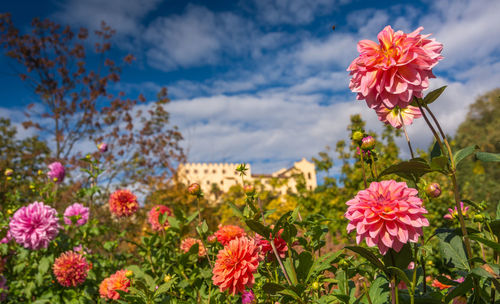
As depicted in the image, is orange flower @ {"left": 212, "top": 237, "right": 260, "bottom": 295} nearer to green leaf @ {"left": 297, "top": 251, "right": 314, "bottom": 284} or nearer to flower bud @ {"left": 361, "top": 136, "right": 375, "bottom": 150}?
green leaf @ {"left": 297, "top": 251, "right": 314, "bottom": 284}

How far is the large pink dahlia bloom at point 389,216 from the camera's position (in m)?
0.74

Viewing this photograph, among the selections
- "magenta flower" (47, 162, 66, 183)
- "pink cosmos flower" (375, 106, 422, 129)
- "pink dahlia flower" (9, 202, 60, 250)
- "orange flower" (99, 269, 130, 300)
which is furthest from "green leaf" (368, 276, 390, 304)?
"magenta flower" (47, 162, 66, 183)

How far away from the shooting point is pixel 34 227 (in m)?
2.21

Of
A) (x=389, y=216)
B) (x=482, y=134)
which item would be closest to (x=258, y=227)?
(x=389, y=216)

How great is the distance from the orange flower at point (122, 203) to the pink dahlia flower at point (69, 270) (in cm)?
54

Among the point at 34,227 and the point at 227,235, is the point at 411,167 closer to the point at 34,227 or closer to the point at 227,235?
the point at 227,235

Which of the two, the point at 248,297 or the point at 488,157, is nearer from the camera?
the point at 488,157

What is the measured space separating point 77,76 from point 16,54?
154 centimetres

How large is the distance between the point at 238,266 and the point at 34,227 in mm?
1830

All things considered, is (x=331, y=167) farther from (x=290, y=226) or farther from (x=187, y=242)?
(x=290, y=226)

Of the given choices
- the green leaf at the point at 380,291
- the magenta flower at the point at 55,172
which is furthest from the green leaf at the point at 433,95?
the magenta flower at the point at 55,172

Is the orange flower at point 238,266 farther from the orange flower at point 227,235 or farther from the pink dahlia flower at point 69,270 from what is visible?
the pink dahlia flower at point 69,270

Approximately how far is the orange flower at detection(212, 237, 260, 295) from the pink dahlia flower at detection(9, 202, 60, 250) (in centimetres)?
170

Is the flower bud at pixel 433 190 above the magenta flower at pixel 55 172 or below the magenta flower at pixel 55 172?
below
